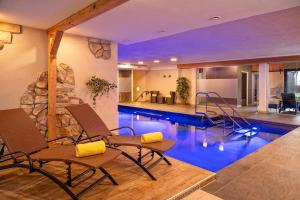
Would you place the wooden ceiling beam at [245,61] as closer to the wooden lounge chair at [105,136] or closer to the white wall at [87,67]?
the white wall at [87,67]

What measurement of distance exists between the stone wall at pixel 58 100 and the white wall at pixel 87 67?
0.14m

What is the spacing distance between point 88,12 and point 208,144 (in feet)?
13.9

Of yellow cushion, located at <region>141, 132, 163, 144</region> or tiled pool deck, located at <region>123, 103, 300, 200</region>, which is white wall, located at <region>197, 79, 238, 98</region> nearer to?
tiled pool deck, located at <region>123, 103, 300, 200</region>

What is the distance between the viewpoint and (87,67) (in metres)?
4.66

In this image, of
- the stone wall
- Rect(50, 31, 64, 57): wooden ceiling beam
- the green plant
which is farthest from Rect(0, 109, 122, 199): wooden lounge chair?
the green plant

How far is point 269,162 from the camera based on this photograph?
10.5ft

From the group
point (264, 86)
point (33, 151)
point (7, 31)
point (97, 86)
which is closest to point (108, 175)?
point (33, 151)

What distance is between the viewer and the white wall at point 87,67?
4367mm

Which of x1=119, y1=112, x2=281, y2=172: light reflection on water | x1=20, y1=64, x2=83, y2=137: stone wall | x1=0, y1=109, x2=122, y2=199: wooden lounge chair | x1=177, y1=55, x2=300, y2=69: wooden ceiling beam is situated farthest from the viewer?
x1=177, y1=55, x2=300, y2=69: wooden ceiling beam

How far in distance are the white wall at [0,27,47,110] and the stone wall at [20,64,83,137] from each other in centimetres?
12

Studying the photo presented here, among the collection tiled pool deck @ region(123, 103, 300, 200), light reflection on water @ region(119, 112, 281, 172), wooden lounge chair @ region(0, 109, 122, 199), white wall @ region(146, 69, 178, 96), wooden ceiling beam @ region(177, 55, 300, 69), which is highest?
wooden ceiling beam @ region(177, 55, 300, 69)

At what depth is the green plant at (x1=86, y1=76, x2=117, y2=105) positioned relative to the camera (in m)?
Result: 4.66

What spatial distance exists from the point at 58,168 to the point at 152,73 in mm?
12258

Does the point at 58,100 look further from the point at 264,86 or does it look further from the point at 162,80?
the point at 162,80
